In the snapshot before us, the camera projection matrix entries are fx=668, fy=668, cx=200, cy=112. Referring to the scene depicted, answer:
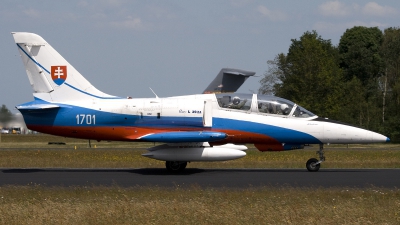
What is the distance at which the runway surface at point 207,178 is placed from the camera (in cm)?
1769

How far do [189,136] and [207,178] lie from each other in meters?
1.96

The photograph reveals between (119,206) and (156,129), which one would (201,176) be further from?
(119,206)

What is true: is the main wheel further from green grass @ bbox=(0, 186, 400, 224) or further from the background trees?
the background trees

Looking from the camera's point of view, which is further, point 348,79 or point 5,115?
point 348,79

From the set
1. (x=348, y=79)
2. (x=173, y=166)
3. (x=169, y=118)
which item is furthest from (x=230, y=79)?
(x=348, y=79)

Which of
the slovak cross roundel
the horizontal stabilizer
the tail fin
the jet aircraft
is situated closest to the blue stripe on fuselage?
the jet aircraft

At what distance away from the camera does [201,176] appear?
20078 millimetres

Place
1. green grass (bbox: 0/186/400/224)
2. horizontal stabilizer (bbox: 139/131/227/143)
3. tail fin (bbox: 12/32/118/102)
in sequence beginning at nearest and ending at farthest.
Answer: green grass (bbox: 0/186/400/224) → horizontal stabilizer (bbox: 139/131/227/143) → tail fin (bbox: 12/32/118/102)

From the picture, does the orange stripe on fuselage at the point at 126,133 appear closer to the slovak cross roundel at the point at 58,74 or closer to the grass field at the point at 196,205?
the slovak cross roundel at the point at 58,74

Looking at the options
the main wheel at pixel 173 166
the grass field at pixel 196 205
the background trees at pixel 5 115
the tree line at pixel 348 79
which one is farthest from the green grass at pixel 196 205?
the tree line at pixel 348 79

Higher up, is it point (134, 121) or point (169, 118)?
point (169, 118)

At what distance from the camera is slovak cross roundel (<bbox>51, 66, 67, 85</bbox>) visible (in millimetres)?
22594

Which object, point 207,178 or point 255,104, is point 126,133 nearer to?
point 207,178

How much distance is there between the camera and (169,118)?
2186 cm
